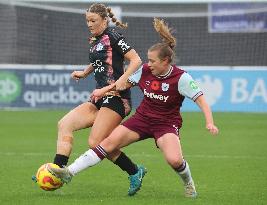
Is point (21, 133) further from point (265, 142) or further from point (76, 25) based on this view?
point (76, 25)

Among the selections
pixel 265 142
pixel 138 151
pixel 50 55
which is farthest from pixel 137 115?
pixel 50 55

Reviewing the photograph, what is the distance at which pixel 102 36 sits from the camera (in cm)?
926

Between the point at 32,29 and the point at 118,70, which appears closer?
the point at 118,70

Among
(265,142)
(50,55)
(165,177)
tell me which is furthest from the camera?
(50,55)

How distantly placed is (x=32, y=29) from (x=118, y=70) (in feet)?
55.1

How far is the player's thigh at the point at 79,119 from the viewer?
923 cm

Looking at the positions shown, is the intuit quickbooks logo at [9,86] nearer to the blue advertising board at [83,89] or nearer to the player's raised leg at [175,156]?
the blue advertising board at [83,89]

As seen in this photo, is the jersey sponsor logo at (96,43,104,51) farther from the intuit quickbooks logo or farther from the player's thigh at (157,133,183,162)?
the intuit quickbooks logo

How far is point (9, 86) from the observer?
22.3 m

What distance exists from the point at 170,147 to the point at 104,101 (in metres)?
1.07

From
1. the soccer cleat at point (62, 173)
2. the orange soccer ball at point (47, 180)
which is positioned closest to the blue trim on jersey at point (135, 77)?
the soccer cleat at point (62, 173)

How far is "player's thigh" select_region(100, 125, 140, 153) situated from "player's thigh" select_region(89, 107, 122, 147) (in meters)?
0.31

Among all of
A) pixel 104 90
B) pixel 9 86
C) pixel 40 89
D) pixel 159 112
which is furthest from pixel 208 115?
pixel 9 86

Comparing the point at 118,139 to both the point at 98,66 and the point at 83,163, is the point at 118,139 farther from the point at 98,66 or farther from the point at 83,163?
the point at 98,66
